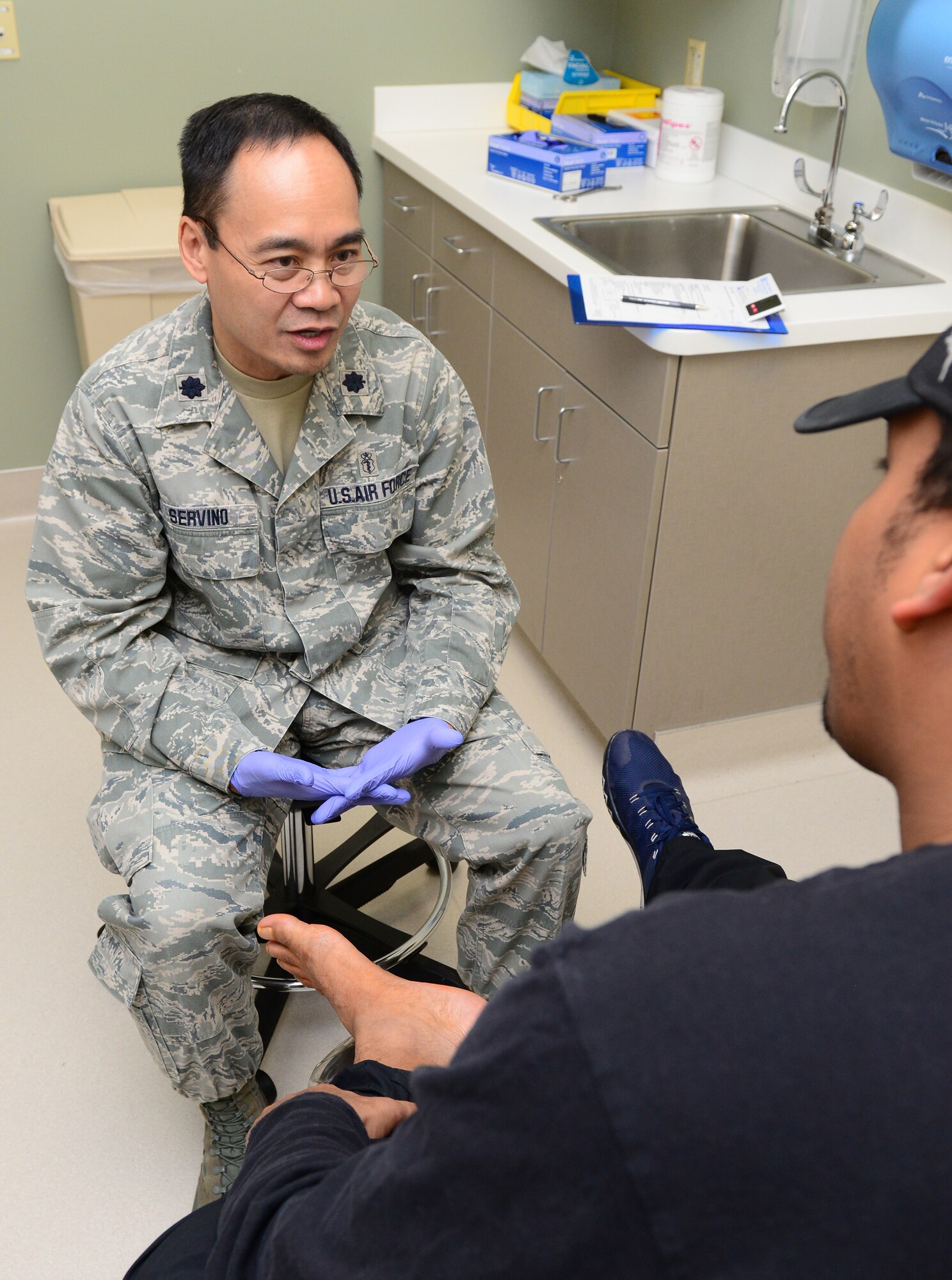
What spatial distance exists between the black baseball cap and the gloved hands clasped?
0.78 meters

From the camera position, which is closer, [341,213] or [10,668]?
[341,213]

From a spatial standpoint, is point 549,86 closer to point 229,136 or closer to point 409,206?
point 409,206

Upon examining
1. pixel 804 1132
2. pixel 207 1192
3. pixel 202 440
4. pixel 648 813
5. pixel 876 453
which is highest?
pixel 804 1132

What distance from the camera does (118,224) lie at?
2.61 meters

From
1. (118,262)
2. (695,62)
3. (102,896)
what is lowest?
(102,896)

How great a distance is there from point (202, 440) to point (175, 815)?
1.53 feet

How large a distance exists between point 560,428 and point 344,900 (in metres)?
0.98

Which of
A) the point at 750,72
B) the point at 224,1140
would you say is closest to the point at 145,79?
the point at 750,72

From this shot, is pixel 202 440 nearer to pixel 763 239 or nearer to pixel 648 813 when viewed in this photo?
pixel 648 813

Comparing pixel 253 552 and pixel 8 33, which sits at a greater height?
pixel 8 33

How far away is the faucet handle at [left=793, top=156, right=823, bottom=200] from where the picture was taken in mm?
2252

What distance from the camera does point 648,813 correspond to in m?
1.58

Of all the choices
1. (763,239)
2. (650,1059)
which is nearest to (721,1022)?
(650,1059)

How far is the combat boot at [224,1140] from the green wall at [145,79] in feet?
6.75
